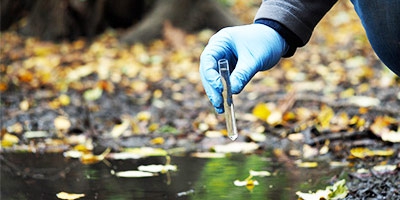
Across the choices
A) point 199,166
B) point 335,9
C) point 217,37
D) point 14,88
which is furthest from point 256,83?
point 335,9

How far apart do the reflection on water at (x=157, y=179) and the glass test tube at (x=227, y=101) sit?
1.62 feet

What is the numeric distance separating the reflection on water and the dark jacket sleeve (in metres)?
0.52

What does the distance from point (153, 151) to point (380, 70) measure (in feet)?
Result: 8.43

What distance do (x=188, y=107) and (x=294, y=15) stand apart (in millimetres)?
2278

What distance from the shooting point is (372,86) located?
4.17 meters

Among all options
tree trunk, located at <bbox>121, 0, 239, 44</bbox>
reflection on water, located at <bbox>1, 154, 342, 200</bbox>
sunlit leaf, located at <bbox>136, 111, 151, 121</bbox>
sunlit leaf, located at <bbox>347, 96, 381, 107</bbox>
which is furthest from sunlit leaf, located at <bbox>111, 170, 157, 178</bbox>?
tree trunk, located at <bbox>121, 0, 239, 44</bbox>

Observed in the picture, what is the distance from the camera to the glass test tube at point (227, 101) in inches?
61.2

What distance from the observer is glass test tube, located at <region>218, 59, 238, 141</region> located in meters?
1.55

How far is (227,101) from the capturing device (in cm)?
160

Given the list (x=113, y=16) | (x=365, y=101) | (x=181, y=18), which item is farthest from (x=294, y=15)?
(x=113, y=16)

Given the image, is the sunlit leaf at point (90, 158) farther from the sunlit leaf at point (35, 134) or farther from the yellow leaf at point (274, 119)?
the yellow leaf at point (274, 119)

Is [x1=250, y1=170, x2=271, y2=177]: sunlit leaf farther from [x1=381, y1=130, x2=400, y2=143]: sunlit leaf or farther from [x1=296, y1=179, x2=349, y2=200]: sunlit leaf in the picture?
[x1=381, y1=130, x2=400, y2=143]: sunlit leaf

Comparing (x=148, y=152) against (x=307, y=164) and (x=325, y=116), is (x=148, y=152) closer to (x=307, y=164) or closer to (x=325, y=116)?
(x=307, y=164)

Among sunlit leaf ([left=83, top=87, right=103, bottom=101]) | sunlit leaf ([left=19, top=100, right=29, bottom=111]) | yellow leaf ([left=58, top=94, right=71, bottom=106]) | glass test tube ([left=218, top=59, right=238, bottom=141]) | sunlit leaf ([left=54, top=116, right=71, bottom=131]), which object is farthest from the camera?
sunlit leaf ([left=83, top=87, right=103, bottom=101])
